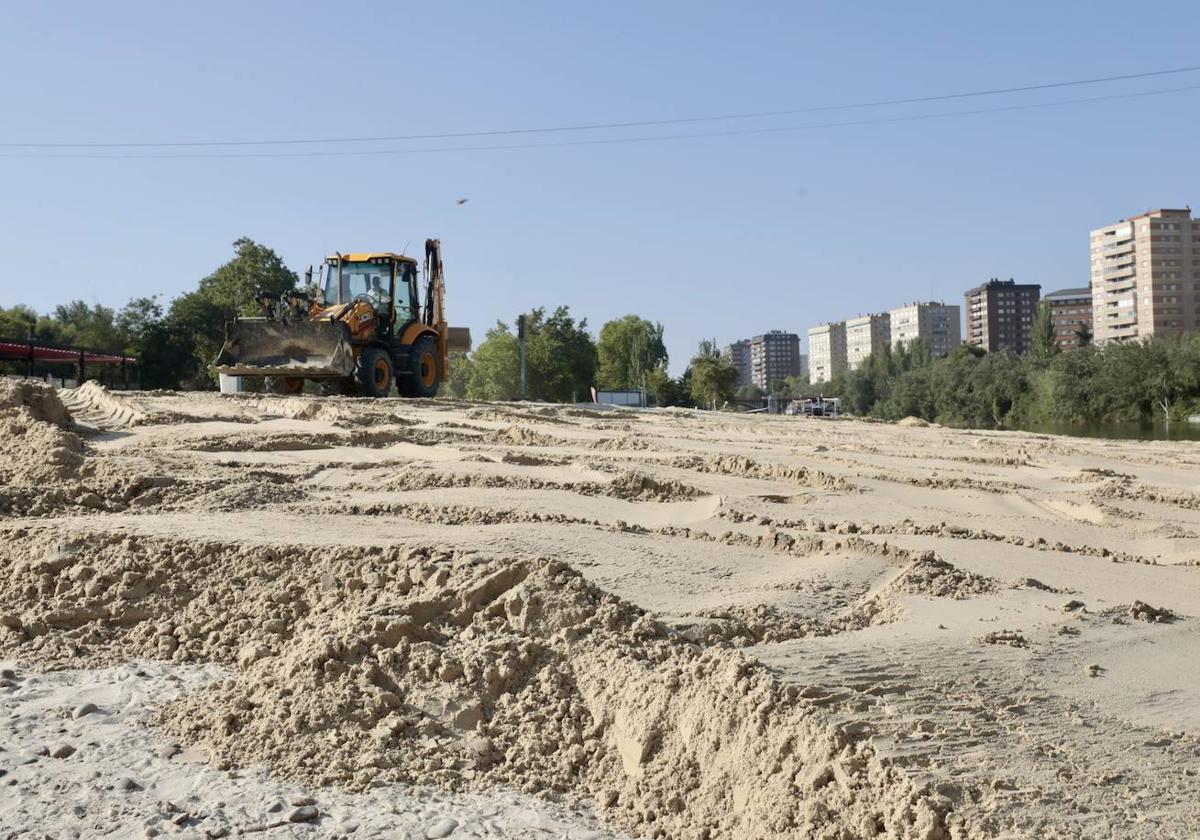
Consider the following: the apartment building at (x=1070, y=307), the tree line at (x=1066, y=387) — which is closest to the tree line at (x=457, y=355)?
the tree line at (x=1066, y=387)

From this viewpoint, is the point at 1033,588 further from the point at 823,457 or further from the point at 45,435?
the point at 45,435

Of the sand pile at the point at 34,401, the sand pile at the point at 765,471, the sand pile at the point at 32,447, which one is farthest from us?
the sand pile at the point at 34,401

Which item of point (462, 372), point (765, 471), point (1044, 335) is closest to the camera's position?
point (765, 471)

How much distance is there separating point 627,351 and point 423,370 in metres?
62.4

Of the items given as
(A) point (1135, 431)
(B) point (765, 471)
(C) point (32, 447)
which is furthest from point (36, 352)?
(A) point (1135, 431)

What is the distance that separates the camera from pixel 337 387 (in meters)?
18.9

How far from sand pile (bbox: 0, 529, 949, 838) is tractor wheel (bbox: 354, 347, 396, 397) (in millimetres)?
12978

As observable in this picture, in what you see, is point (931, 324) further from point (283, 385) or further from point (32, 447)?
point (32, 447)

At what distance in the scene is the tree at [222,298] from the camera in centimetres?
4659

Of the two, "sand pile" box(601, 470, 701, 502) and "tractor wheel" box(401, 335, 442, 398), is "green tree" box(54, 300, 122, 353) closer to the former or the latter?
"tractor wheel" box(401, 335, 442, 398)

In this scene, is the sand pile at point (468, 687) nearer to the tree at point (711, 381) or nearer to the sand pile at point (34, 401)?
the sand pile at point (34, 401)

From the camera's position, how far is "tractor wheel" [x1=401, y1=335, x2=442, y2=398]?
1966cm

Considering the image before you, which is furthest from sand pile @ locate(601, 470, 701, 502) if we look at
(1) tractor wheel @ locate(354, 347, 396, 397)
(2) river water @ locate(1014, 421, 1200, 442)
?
(2) river water @ locate(1014, 421, 1200, 442)

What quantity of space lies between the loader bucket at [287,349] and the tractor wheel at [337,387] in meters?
1.04
